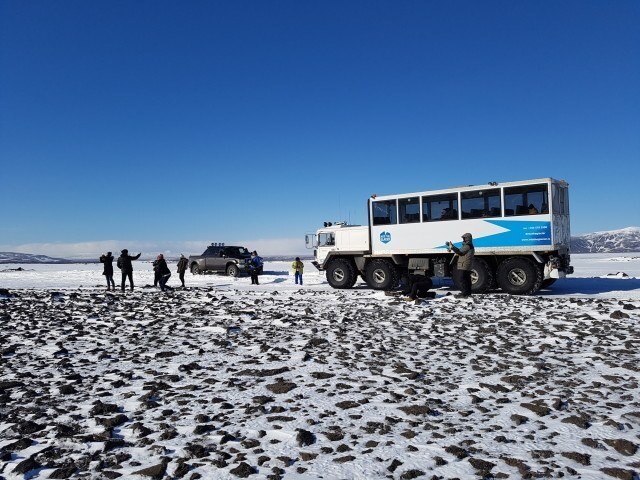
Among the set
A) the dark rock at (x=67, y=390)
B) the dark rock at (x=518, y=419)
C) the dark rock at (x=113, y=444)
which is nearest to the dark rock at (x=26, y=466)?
the dark rock at (x=113, y=444)

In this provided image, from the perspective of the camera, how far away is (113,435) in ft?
16.0

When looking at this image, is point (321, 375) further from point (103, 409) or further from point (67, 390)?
point (67, 390)

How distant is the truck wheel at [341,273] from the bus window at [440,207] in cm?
443

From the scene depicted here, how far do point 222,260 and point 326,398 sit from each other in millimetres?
27373

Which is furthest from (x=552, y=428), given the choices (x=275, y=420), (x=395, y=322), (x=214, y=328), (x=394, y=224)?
(x=394, y=224)

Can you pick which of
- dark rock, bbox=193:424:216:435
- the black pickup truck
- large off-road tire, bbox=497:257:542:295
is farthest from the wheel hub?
the black pickup truck

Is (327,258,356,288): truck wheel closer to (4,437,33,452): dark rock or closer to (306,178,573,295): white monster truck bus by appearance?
(306,178,573,295): white monster truck bus

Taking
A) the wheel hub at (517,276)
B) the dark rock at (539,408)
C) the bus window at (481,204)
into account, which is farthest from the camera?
the bus window at (481,204)

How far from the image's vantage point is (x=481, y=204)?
1827cm

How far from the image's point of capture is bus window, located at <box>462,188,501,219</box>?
18.0 metres

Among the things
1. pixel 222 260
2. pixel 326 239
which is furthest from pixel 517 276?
pixel 222 260

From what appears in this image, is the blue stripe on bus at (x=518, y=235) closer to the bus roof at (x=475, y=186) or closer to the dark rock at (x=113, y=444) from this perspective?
the bus roof at (x=475, y=186)

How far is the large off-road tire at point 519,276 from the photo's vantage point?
17.2 m

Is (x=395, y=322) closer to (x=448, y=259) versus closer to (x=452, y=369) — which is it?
(x=452, y=369)
